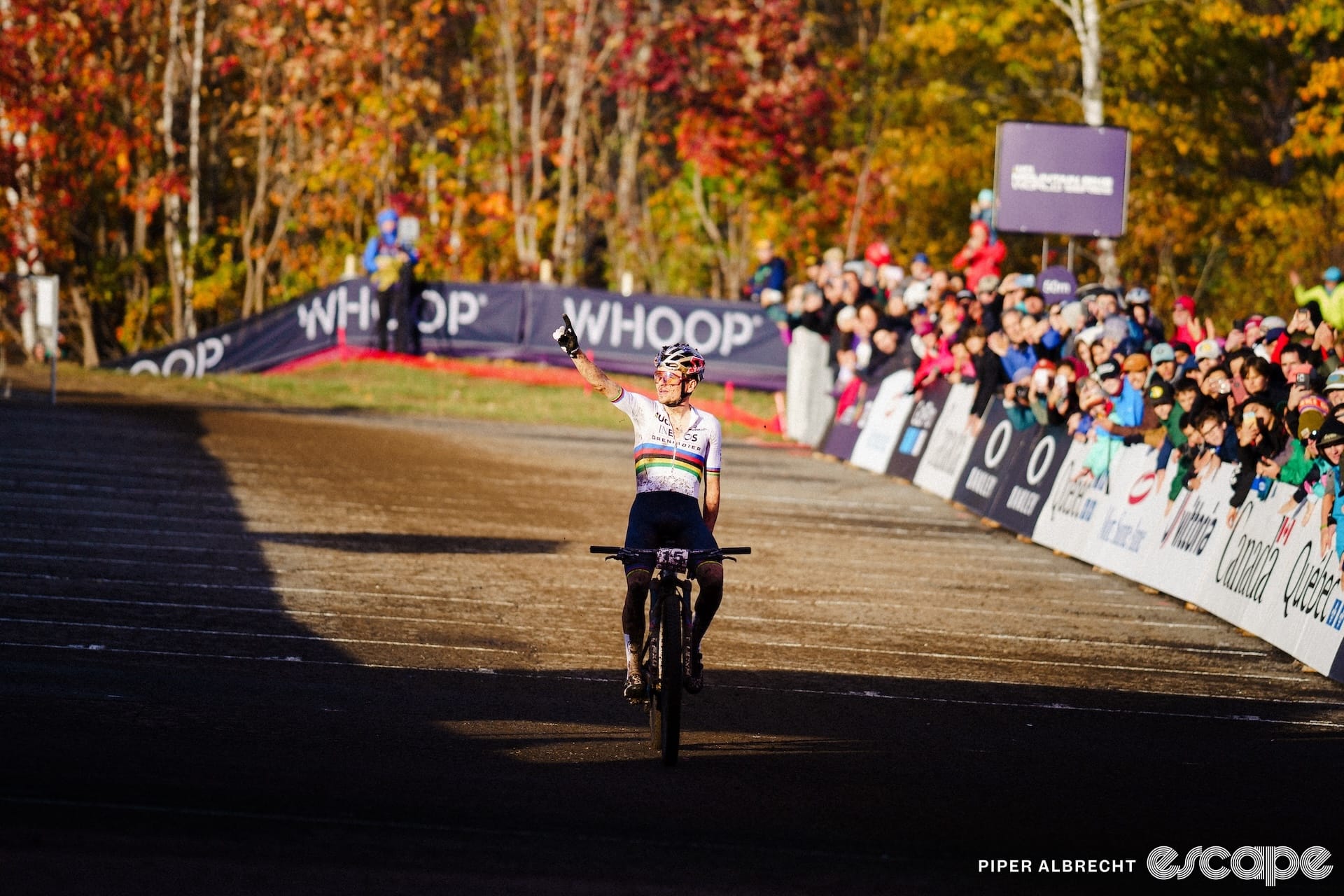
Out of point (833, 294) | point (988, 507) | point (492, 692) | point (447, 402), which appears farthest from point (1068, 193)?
point (492, 692)

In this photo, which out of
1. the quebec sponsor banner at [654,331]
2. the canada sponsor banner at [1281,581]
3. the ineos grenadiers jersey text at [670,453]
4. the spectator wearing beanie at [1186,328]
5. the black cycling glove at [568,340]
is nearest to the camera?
the black cycling glove at [568,340]

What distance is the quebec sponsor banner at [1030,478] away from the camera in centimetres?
1920

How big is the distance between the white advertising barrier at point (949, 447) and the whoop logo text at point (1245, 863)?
13.9 metres

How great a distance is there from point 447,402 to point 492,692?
20.9 meters

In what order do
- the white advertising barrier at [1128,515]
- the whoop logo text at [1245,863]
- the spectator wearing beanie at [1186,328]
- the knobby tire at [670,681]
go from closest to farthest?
the whoop logo text at [1245,863]
the knobby tire at [670,681]
the white advertising barrier at [1128,515]
the spectator wearing beanie at [1186,328]

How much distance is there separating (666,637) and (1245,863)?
275 cm

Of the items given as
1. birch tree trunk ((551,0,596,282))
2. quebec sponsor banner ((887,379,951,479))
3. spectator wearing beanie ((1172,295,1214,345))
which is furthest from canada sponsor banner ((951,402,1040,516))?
birch tree trunk ((551,0,596,282))

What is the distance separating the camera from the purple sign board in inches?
1016

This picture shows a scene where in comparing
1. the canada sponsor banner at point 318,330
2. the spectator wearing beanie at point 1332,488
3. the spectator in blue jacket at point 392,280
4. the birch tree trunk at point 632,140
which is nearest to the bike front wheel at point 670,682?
the spectator wearing beanie at point 1332,488

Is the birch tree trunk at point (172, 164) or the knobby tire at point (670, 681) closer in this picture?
the knobby tire at point (670, 681)

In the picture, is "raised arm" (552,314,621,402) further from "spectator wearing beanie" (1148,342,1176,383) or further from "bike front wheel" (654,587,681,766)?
"spectator wearing beanie" (1148,342,1176,383)

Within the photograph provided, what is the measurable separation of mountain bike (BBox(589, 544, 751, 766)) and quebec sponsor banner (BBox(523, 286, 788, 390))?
1004 inches

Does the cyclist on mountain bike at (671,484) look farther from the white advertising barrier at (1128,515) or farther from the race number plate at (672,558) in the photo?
the white advertising barrier at (1128,515)

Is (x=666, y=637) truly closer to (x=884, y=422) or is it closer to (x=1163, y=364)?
(x=1163, y=364)
